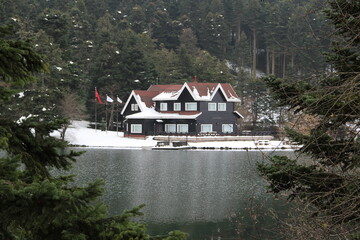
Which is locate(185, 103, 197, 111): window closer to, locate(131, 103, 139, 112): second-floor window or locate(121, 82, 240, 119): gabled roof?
locate(121, 82, 240, 119): gabled roof

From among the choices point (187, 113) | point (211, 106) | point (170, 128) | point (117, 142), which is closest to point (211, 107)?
point (211, 106)

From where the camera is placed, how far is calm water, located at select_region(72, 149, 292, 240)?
1457 cm

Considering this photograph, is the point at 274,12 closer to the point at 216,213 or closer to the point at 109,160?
the point at 109,160

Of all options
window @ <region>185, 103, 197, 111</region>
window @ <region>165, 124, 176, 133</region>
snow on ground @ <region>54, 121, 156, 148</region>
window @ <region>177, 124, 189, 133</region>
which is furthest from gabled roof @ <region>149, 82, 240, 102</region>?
snow on ground @ <region>54, 121, 156, 148</region>

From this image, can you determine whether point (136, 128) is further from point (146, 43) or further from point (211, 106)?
point (146, 43)

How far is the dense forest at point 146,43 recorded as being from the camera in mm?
48750

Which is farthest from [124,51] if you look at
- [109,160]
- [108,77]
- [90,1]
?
[90,1]

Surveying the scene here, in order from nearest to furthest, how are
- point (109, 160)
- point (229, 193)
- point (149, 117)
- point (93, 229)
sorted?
point (93, 229), point (229, 193), point (109, 160), point (149, 117)

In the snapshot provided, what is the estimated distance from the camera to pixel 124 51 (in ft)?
179

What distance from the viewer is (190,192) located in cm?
2022

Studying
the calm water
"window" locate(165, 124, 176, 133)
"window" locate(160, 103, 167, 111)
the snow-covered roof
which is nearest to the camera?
the calm water

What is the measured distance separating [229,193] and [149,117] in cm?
2708

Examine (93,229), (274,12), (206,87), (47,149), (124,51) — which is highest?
(274,12)

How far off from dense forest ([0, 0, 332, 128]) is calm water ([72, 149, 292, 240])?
242 inches
